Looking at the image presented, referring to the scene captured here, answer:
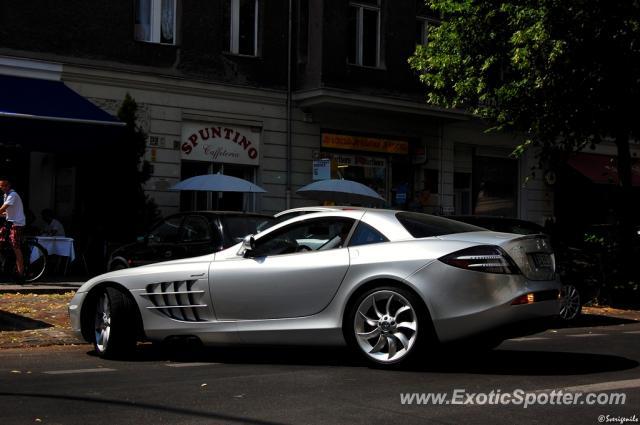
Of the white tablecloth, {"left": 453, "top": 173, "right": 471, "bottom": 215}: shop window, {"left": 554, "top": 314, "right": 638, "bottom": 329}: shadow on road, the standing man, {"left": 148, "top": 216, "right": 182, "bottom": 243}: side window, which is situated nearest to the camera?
{"left": 554, "top": 314, "right": 638, "bottom": 329}: shadow on road

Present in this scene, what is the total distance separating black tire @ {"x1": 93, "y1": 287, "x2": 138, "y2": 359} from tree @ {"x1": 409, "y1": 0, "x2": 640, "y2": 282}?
970 cm

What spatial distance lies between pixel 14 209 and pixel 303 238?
8881 mm

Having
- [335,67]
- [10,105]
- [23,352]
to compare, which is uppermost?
[335,67]

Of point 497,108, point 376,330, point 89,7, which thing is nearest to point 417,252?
point 376,330

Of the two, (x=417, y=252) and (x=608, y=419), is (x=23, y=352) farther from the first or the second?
(x=608, y=419)

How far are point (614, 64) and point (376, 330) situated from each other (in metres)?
10.1

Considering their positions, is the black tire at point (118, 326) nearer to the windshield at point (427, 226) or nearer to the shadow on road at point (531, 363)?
the windshield at point (427, 226)

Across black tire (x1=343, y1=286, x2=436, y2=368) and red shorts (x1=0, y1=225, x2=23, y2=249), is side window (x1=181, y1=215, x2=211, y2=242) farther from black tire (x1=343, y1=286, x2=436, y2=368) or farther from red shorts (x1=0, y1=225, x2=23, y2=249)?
black tire (x1=343, y1=286, x2=436, y2=368)

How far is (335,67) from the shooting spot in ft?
74.7

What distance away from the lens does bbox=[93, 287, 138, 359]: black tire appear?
838 cm

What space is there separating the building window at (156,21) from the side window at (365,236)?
1455cm

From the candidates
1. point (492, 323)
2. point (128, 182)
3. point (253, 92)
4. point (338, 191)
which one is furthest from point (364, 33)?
point (492, 323)

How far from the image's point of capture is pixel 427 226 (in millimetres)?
7824

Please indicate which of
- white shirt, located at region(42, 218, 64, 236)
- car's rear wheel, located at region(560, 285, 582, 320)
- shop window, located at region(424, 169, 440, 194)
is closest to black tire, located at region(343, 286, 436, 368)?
car's rear wheel, located at region(560, 285, 582, 320)
